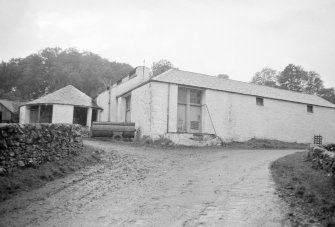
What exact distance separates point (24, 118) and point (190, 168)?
25.9m

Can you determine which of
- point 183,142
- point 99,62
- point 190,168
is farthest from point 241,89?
point 99,62

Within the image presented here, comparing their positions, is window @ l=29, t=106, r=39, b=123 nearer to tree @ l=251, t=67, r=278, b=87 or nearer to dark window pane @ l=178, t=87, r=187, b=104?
dark window pane @ l=178, t=87, r=187, b=104

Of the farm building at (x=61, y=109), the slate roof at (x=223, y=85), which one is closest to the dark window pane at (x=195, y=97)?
the slate roof at (x=223, y=85)

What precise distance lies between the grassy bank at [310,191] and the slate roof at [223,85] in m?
14.4

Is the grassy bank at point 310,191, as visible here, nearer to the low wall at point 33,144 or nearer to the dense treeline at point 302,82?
the low wall at point 33,144

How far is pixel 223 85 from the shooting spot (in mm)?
24922

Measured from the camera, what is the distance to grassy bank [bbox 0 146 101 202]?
7812 mm

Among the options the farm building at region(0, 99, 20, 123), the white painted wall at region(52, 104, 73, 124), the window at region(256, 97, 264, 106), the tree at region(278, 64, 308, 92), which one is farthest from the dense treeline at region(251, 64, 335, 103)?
the farm building at region(0, 99, 20, 123)

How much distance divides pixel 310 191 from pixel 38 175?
7903 mm

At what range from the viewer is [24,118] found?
100ft

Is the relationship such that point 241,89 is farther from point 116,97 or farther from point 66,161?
point 66,161

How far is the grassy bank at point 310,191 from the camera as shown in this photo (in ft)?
17.7

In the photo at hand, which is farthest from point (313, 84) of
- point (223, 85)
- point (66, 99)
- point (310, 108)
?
point (66, 99)

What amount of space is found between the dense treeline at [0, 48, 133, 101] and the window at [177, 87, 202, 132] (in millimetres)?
→ 28472
